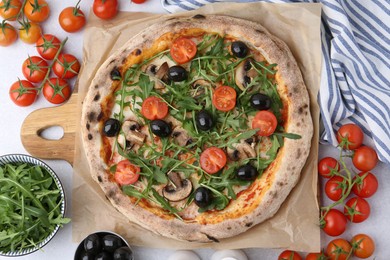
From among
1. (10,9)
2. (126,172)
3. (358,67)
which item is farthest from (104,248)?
(358,67)

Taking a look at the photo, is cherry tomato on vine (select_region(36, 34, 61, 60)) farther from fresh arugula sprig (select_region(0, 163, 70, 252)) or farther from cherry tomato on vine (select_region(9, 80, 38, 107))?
fresh arugula sprig (select_region(0, 163, 70, 252))

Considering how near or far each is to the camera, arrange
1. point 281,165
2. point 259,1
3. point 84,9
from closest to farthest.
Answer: point 281,165
point 259,1
point 84,9

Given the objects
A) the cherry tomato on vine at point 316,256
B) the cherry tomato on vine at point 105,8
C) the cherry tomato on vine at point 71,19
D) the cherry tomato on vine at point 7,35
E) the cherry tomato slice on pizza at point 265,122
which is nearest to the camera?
the cherry tomato slice on pizza at point 265,122

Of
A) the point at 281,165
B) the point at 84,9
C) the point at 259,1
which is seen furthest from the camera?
the point at 84,9

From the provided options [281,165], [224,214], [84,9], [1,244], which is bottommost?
[1,244]

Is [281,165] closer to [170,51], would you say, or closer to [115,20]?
[170,51]

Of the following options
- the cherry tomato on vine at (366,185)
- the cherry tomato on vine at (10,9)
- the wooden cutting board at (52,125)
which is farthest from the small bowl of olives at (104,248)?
the cherry tomato on vine at (10,9)

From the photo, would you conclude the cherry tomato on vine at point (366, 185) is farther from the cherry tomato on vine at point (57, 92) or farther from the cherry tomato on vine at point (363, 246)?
the cherry tomato on vine at point (57, 92)

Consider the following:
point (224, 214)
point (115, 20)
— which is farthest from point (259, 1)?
point (224, 214)
